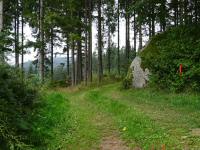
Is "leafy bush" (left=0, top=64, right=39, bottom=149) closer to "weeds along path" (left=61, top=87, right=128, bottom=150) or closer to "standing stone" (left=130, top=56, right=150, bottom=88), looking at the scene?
"weeds along path" (left=61, top=87, right=128, bottom=150)

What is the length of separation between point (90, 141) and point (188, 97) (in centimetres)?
848

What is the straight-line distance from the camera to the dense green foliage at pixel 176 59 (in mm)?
19562

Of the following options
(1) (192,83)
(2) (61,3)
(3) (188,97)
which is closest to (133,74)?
(1) (192,83)

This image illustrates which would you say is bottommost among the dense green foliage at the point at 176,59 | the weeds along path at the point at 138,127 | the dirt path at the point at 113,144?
the dirt path at the point at 113,144

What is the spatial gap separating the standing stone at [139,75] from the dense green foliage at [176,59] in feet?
1.38

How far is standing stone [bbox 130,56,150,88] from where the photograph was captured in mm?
23312

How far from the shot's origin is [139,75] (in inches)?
940

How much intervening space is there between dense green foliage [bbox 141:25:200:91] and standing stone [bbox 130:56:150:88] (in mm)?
422

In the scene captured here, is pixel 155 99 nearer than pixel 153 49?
Yes

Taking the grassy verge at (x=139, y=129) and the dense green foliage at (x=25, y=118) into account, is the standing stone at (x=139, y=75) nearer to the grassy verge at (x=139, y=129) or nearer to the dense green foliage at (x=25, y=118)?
the grassy verge at (x=139, y=129)

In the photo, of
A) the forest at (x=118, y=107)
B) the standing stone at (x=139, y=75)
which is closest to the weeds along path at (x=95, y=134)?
the forest at (x=118, y=107)

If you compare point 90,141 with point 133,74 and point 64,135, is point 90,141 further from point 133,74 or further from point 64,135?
point 133,74

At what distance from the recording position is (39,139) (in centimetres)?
897

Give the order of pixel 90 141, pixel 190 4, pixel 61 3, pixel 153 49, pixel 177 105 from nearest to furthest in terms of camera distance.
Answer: pixel 90 141 → pixel 177 105 → pixel 153 49 → pixel 61 3 → pixel 190 4
